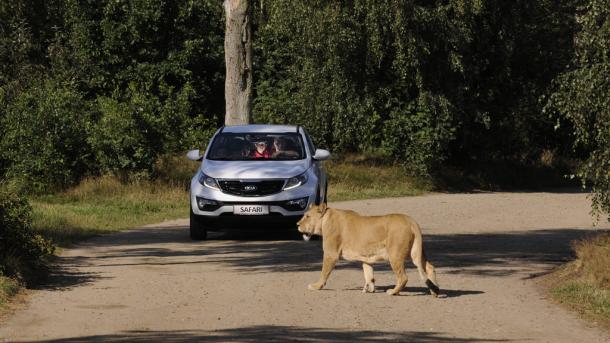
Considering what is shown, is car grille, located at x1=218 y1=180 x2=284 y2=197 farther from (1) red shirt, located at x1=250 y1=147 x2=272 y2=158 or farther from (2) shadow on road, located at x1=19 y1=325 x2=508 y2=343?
(2) shadow on road, located at x1=19 y1=325 x2=508 y2=343

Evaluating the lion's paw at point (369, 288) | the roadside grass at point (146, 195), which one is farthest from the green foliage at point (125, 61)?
the lion's paw at point (369, 288)

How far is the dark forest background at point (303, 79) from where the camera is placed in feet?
100

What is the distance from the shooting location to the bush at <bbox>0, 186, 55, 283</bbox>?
14.1 meters

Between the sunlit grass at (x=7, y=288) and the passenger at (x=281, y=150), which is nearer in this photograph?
the sunlit grass at (x=7, y=288)

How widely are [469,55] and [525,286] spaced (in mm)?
22618

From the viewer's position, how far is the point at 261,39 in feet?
142

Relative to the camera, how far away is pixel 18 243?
47.9ft

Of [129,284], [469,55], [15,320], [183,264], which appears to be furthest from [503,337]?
[469,55]

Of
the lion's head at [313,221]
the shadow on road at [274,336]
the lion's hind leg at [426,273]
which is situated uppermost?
the lion's head at [313,221]

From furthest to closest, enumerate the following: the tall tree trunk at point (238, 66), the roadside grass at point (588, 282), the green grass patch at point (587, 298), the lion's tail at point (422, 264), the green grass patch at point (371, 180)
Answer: the green grass patch at point (371, 180)
the tall tree trunk at point (238, 66)
the lion's tail at point (422, 264)
the roadside grass at point (588, 282)
the green grass patch at point (587, 298)

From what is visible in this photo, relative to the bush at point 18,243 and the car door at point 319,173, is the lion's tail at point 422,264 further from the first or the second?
the car door at point 319,173

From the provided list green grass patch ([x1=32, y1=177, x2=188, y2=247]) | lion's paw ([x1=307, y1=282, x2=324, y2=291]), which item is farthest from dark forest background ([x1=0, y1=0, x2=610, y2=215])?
lion's paw ([x1=307, y1=282, x2=324, y2=291])

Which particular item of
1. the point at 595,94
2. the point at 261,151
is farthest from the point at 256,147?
the point at 595,94

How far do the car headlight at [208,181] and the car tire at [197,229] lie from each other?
1.70 feet
